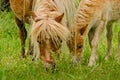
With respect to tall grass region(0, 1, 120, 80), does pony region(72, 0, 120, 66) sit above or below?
above

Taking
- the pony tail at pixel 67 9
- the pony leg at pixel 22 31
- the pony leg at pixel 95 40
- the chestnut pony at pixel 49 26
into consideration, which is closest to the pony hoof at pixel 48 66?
the chestnut pony at pixel 49 26

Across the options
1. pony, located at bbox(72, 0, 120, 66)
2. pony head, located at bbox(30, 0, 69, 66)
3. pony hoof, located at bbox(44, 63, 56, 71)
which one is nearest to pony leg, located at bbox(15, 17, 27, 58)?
pony, located at bbox(72, 0, 120, 66)

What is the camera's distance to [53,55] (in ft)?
20.2

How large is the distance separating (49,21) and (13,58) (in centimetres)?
211

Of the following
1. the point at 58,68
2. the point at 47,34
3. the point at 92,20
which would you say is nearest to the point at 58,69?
the point at 58,68

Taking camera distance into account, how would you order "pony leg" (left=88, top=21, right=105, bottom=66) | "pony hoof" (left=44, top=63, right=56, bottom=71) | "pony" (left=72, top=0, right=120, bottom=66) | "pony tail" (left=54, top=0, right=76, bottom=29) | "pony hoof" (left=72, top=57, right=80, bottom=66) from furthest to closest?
"pony leg" (left=88, top=21, right=105, bottom=66)
"pony" (left=72, top=0, right=120, bottom=66)
"pony hoof" (left=72, top=57, right=80, bottom=66)
"pony tail" (left=54, top=0, right=76, bottom=29)
"pony hoof" (left=44, top=63, right=56, bottom=71)

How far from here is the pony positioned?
23.5 feet

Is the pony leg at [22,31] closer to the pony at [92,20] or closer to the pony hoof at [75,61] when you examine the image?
the pony at [92,20]

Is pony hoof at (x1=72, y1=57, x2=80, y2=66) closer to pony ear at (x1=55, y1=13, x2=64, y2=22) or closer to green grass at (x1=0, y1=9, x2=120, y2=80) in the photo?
green grass at (x1=0, y1=9, x2=120, y2=80)

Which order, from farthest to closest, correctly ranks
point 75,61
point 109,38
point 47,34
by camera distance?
point 109,38 → point 75,61 → point 47,34

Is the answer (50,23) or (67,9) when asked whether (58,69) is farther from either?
(67,9)

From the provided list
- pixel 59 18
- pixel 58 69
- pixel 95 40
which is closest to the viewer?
pixel 59 18

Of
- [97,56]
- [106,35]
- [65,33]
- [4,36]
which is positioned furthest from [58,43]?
[4,36]

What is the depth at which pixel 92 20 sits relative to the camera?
738cm
